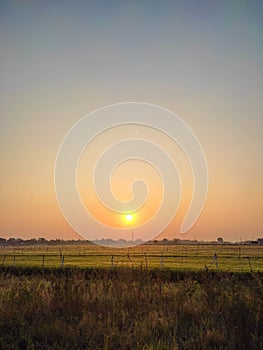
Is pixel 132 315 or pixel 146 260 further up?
pixel 146 260

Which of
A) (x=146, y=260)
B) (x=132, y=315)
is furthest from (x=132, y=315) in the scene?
(x=146, y=260)

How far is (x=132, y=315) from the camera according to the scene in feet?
24.3

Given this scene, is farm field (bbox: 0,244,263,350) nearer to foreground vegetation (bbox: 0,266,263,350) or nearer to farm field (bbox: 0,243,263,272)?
foreground vegetation (bbox: 0,266,263,350)

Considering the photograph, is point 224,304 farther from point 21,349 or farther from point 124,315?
point 21,349

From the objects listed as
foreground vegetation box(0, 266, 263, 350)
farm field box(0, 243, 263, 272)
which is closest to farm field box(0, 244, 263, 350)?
foreground vegetation box(0, 266, 263, 350)

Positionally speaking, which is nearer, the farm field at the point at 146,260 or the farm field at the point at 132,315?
the farm field at the point at 132,315

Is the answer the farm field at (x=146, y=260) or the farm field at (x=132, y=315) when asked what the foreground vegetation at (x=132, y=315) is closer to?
the farm field at (x=132, y=315)

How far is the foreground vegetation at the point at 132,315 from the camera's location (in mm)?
5969

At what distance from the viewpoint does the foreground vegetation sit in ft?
19.6

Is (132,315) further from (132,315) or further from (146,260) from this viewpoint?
(146,260)

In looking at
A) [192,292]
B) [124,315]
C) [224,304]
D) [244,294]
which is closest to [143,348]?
[124,315]

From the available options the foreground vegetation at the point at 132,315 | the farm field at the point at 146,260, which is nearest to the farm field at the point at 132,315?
the foreground vegetation at the point at 132,315

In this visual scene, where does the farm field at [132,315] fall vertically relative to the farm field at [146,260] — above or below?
below

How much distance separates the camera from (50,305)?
778cm
